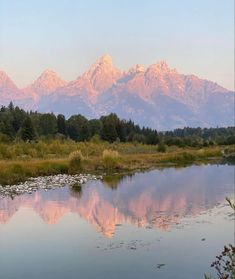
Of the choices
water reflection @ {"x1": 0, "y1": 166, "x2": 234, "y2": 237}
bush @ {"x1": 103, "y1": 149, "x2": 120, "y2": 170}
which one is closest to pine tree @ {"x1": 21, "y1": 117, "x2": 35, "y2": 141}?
bush @ {"x1": 103, "y1": 149, "x2": 120, "y2": 170}

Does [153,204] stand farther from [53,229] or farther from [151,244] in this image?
[151,244]

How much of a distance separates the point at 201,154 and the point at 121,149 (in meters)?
11.5

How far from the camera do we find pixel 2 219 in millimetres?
21500

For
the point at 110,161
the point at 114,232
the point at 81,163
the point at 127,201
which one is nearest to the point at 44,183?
the point at 127,201

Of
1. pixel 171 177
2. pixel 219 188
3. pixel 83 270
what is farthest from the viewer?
pixel 171 177

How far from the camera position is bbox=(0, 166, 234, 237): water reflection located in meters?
21.4

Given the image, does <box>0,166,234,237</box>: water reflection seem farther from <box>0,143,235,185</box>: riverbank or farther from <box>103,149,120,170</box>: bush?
<box>103,149,120,170</box>: bush

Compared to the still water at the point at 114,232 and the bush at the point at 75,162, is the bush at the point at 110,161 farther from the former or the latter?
the still water at the point at 114,232

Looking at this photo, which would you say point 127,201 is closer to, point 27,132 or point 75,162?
point 75,162

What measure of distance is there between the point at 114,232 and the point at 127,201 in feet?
26.1

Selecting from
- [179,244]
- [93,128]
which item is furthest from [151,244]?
[93,128]

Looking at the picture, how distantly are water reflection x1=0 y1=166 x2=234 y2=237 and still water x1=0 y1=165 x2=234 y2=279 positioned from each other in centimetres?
4

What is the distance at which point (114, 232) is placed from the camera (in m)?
18.7

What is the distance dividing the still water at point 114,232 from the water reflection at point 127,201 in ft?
0.14
